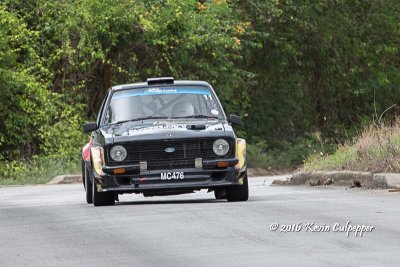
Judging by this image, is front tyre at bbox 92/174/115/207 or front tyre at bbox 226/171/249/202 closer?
front tyre at bbox 92/174/115/207

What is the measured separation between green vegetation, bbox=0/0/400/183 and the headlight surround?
53.4 feet

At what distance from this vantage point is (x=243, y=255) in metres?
11.3

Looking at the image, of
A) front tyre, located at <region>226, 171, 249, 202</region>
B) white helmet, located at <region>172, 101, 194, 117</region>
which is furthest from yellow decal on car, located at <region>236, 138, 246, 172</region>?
white helmet, located at <region>172, 101, 194, 117</region>

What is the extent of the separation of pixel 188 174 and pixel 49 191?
936 centimetres

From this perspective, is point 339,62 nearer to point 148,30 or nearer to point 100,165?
point 148,30

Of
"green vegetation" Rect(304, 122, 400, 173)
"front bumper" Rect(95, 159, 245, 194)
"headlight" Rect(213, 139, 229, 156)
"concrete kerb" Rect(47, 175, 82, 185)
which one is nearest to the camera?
"front bumper" Rect(95, 159, 245, 194)

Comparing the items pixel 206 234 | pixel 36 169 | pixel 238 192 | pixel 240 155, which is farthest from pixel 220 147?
pixel 36 169

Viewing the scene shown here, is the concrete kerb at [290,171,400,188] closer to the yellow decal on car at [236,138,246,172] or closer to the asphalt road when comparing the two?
the asphalt road

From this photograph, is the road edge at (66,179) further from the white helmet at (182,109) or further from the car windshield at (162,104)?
the white helmet at (182,109)

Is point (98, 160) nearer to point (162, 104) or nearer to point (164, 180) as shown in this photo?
point (164, 180)

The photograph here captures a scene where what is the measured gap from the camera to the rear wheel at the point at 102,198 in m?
18.2

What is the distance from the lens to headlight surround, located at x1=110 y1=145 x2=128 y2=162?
58.4 feet

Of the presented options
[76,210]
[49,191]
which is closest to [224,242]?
[76,210]

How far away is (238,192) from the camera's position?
18.4 metres
